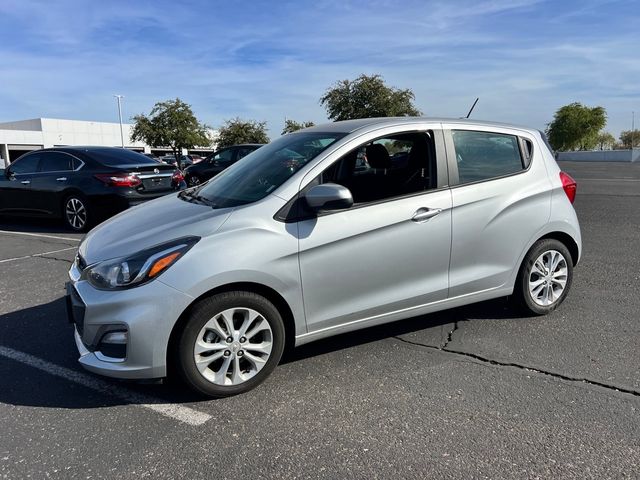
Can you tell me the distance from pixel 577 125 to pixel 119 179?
289 ft

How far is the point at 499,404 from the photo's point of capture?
3.08 meters

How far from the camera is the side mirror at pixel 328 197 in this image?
3227 mm

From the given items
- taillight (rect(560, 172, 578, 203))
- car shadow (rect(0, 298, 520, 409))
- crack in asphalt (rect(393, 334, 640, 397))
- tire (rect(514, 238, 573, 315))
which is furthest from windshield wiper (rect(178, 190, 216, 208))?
taillight (rect(560, 172, 578, 203))

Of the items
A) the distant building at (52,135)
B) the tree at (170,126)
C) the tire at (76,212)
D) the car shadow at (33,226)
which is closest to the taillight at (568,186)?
the tire at (76,212)

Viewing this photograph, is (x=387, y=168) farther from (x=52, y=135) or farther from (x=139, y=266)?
(x=52, y=135)

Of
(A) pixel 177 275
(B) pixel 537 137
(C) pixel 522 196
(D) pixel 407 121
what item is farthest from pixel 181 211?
(B) pixel 537 137

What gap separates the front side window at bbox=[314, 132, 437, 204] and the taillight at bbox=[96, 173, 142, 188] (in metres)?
5.80

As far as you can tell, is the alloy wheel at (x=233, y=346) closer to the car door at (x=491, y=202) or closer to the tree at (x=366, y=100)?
→ the car door at (x=491, y=202)

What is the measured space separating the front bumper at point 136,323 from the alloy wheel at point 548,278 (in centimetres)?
289

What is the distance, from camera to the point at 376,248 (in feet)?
11.4

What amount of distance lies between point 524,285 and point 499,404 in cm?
150

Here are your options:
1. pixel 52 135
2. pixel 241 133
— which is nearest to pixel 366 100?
pixel 241 133

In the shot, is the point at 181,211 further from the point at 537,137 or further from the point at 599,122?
the point at 599,122

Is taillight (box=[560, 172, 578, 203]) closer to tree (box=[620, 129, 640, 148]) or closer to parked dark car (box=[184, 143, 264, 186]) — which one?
parked dark car (box=[184, 143, 264, 186])
